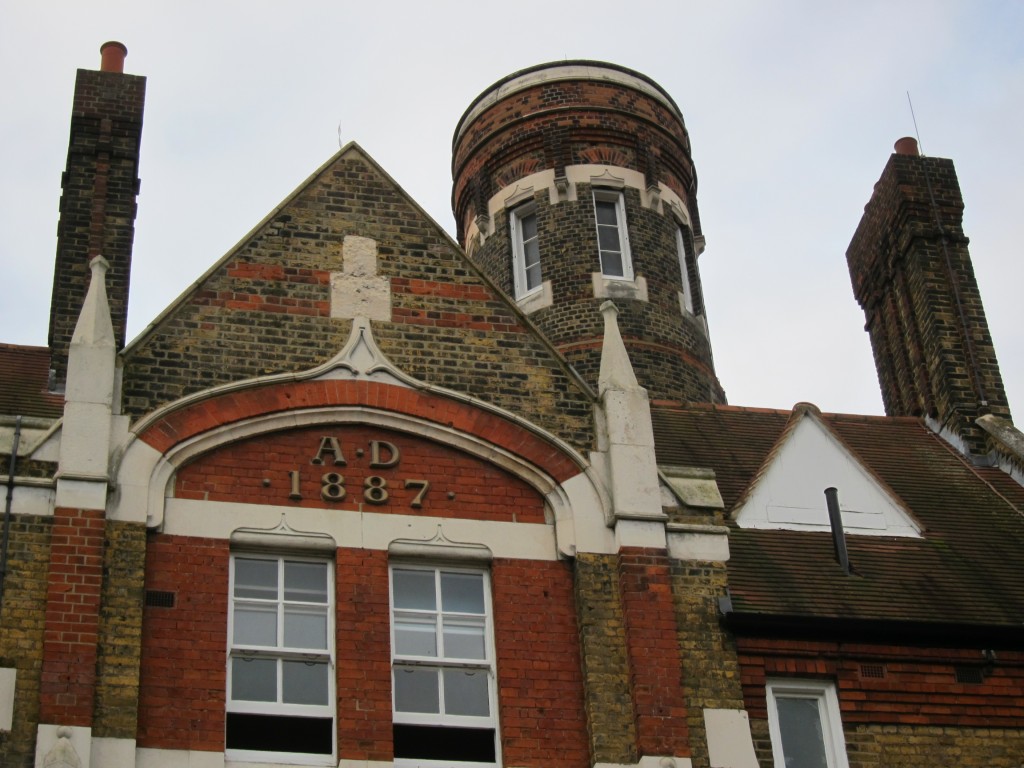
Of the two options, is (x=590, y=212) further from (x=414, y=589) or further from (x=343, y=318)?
(x=414, y=589)

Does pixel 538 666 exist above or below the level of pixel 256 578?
below

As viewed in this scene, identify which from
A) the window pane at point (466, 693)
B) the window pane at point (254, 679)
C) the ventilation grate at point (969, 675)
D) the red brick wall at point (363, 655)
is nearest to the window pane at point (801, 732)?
the ventilation grate at point (969, 675)

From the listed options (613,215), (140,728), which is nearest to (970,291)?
(613,215)

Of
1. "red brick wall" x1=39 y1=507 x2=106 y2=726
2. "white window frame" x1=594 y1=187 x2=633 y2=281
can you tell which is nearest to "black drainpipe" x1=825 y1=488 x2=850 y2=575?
"red brick wall" x1=39 y1=507 x2=106 y2=726

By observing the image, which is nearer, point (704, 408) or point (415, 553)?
point (415, 553)

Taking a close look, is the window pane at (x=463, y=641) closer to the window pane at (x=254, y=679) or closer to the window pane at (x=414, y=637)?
the window pane at (x=414, y=637)

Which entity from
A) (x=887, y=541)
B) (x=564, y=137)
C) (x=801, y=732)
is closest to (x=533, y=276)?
(x=564, y=137)

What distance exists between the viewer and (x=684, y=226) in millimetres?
26562

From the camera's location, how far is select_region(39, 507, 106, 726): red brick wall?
13297 millimetres

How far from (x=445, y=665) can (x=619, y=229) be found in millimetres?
12031

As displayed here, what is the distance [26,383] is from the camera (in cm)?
1864

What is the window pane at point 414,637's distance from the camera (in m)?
14.8

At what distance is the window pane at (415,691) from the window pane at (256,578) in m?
1.29

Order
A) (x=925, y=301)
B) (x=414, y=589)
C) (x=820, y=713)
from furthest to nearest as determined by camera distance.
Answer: (x=925, y=301) → (x=820, y=713) → (x=414, y=589)
